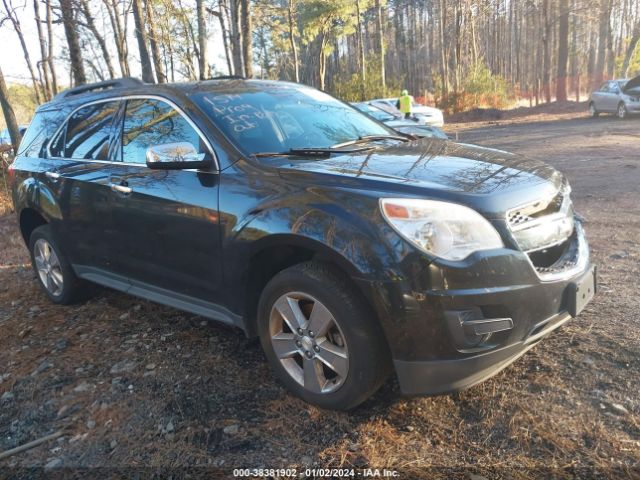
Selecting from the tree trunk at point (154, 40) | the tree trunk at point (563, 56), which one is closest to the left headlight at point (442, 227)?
the tree trunk at point (154, 40)

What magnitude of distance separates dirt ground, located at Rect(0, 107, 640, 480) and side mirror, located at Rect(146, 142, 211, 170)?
51.1 inches

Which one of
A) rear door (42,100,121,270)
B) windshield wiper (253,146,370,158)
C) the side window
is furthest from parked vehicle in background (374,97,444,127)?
windshield wiper (253,146,370,158)

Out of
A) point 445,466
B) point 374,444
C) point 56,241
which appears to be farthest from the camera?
point 56,241

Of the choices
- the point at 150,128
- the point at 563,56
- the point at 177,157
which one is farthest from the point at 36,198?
the point at 563,56

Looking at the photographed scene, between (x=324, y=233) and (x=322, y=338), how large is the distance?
0.56 metres

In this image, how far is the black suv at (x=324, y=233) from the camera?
2.42 m

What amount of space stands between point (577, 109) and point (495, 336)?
2883 centimetres

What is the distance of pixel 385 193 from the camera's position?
252 centimetres

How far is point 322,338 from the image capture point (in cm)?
274

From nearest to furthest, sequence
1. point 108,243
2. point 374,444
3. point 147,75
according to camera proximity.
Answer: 1. point 374,444
2. point 108,243
3. point 147,75

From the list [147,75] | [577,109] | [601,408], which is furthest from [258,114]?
[577,109]

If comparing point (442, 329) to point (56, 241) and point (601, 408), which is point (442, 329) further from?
point (56, 241)

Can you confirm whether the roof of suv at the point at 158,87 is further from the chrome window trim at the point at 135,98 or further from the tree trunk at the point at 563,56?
the tree trunk at the point at 563,56

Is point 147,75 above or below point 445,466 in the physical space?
above
